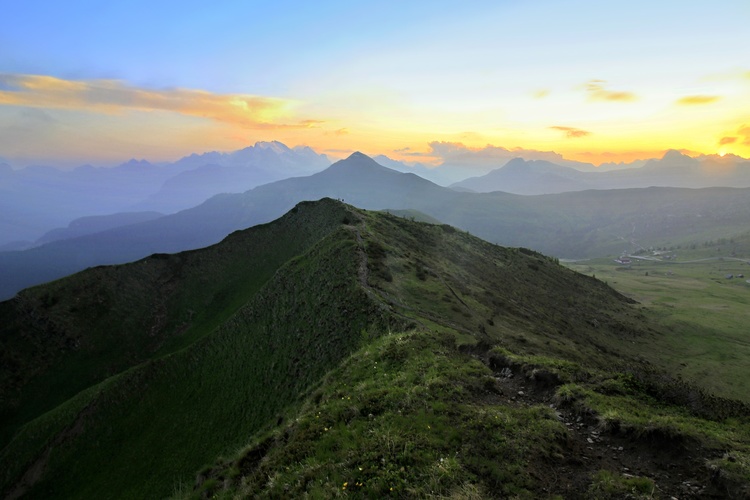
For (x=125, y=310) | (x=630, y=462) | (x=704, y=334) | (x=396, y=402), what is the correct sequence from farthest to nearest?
(x=704, y=334) → (x=125, y=310) → (x=396, y=402) → (x=630, y=462)

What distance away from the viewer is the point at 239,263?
86438 millimetres

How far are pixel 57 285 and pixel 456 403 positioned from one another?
9484cm

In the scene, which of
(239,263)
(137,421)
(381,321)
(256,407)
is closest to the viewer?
(381,321)

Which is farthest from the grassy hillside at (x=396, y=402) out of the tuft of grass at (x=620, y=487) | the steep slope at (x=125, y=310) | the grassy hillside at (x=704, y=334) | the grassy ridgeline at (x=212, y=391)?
the grassy hillside at (x=704, y=334)

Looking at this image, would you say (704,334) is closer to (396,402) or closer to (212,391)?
(396,402)

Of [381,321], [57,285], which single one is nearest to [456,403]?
[381,321]

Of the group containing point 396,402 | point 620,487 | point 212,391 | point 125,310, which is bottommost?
point 125,310

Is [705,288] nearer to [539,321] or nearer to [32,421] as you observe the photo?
[539,321]


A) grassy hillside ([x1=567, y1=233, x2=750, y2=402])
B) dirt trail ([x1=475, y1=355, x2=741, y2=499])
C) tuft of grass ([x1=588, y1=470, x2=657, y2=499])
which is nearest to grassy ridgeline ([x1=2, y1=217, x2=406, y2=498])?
dirt trail ([x1=475, y1=355, x2=741, y2=499])

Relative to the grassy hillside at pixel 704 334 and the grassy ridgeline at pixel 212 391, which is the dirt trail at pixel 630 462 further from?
the grassy hillside at pixel 704 334

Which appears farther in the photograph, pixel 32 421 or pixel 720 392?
pixel 32 421

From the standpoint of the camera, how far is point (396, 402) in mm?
17984

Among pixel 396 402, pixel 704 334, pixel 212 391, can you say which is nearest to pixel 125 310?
pixel 212 391

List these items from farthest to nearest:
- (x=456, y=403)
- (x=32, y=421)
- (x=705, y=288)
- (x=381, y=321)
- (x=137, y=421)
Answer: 1. (x=705, y=288)
2. (x=32, y=421)
3. (x=137, y=421)
4. (x=381, y=321)
5. (x=456, y=403)
